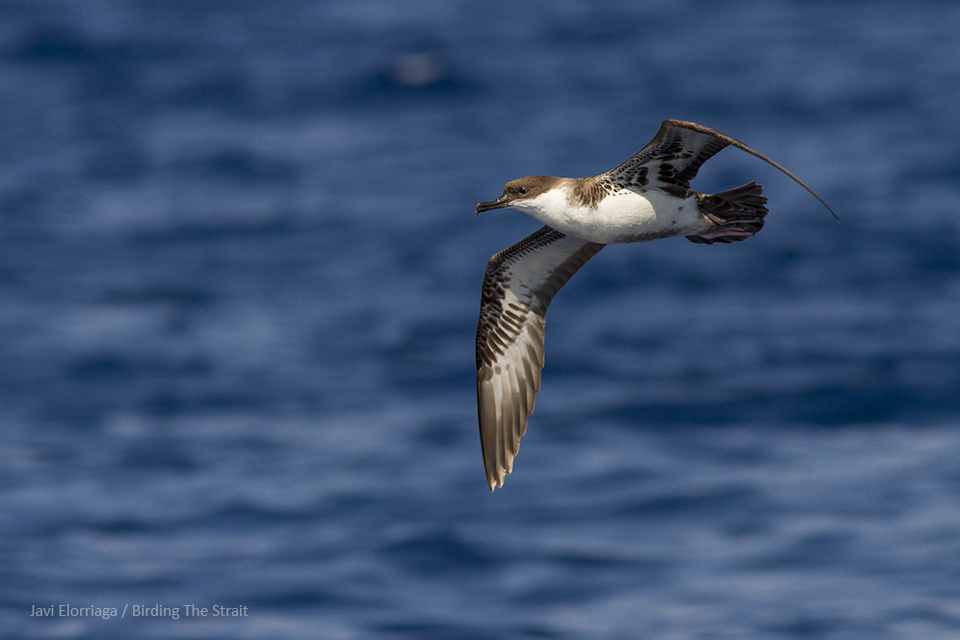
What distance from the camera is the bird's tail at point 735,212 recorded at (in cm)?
1073

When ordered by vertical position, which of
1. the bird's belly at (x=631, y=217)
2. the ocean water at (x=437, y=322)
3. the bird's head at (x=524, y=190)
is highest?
the ocean water at (x=437, y=322)

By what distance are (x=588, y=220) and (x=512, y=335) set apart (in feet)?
9.30

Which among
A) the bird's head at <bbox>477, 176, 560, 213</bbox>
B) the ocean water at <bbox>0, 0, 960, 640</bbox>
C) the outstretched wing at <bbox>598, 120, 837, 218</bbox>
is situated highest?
the ocean water at <bbox>0, 0, 960, 640</bbox>

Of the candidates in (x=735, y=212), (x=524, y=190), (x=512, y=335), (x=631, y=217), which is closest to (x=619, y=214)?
(x=631, y=217)

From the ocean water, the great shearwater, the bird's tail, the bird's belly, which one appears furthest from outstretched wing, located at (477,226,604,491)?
the ocean water

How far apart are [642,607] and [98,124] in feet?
151

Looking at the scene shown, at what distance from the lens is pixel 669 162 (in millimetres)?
10359

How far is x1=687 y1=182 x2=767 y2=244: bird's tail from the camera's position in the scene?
10.7 metres

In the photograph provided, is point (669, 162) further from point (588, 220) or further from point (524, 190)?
point (524, 190)

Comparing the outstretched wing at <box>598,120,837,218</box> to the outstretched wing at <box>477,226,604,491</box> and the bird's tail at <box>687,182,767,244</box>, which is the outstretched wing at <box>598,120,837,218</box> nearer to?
the bird's tail at <box>687,182,767,244</box>

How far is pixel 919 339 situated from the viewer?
52.0 m

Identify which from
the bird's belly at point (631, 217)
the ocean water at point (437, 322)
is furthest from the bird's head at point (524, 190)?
the ocean water at point (437, 322)

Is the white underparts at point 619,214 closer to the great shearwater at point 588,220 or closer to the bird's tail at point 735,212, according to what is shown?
the great shearwater at point 588,220

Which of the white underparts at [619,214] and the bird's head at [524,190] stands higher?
the bird's head at [524,190]
